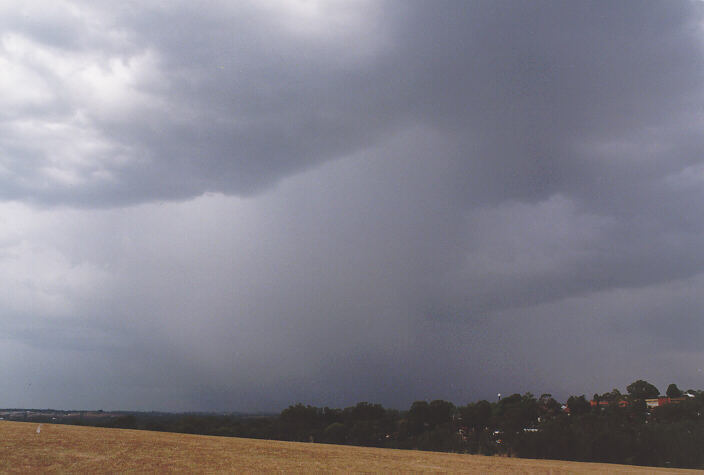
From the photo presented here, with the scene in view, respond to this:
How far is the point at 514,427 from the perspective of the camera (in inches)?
1721

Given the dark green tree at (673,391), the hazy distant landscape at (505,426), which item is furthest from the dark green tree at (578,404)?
the dark green tree at (673,391)

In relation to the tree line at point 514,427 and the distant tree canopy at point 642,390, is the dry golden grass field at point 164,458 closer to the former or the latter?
the tree line at point 514,427

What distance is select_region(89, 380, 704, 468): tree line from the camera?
109ft

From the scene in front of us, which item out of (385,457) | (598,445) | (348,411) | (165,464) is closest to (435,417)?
(348,411)

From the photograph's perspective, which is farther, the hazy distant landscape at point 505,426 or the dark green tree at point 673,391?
the dark green tree at point 673,391

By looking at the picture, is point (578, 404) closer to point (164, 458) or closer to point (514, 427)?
point (514, 427)

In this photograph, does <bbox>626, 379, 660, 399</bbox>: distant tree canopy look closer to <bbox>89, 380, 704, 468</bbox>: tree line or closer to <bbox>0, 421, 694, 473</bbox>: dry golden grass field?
<bbox>89, 380, 704, 468</bbox>: tree line

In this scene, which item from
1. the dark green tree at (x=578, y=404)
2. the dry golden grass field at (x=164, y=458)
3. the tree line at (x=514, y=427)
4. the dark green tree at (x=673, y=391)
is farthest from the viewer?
the dark green tree at (x=673, y=391)

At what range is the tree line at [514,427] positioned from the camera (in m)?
33.3

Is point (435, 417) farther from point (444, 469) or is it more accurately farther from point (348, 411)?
point (444, 469)

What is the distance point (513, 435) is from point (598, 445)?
534 centimetres

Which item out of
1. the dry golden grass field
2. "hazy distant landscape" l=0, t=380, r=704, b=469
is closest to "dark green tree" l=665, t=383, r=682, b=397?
"hazy distant landscape" l=0, t=380, r=704, b=469

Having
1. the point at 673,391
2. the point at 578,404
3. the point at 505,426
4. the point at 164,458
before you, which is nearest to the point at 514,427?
the point at 505,426

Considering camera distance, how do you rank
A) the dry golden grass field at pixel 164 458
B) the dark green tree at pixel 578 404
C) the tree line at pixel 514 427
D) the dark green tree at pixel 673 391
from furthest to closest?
the dark green tree at pixel 673 391 → the dark green tree at pixel 578 404 → the tree line at pixel 514 427 → the dry golden grass field at pixel 164 458
